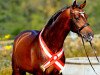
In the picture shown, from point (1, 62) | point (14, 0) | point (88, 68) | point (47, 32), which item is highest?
point (47, 32)

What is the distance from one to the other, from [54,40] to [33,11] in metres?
35.5

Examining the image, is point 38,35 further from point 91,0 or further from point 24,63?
point 91,0

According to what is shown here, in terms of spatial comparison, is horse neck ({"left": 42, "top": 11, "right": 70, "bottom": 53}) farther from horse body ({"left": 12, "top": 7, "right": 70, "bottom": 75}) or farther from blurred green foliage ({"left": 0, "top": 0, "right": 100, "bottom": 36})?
blurred green foliage ({"left": 0, "top": 0, "right": 100, "bottom": 36})

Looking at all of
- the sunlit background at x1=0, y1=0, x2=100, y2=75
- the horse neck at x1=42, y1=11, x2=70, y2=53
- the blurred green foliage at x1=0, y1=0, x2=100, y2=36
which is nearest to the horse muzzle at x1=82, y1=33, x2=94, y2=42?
the horse neck at x1=42, y1=11, x2=70, y2=53

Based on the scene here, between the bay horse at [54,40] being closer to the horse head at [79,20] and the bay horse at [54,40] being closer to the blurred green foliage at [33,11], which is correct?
the horse head at [79,20]

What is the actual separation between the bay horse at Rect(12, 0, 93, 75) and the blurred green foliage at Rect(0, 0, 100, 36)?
2798 centimetres

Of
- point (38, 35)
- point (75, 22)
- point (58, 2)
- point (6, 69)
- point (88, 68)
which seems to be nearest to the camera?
point (75, 22)

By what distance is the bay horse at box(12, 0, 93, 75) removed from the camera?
8.04 m

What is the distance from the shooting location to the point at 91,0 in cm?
4291

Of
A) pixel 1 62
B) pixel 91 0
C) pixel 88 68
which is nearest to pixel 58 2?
pixel 91 0

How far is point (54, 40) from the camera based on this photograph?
8.34m

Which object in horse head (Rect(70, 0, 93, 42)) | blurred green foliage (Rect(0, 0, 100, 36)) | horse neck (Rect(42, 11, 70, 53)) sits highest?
horse head (Rect(70, 0, 93, 42))

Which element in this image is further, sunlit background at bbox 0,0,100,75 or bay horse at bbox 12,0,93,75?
sunlit background at bbox 0,0,100,75

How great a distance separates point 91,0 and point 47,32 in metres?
34.7
